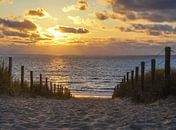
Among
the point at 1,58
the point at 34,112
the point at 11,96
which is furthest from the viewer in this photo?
the point at 1,58

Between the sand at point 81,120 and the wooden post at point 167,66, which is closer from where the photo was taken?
the sand at point 81,120

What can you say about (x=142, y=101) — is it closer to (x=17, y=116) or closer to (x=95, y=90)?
(x=17, y=116)

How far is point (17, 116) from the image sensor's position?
10828mm

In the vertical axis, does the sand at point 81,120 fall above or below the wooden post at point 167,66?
→ below

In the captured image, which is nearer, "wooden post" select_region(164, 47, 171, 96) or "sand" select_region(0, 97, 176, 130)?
"sand" select_region(0, 97, 176, 130)

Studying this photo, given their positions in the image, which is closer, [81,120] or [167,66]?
[81,120]

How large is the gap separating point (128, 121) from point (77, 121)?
45.9 inches

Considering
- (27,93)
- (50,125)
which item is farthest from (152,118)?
(27,93)

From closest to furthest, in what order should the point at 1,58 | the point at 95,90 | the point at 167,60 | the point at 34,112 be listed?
the point at 34,112
the point at 167,60
the point at 1,58
the point at 95,90

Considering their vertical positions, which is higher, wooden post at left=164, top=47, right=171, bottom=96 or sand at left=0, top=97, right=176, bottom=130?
wooden post at left=164, top=47, right=171, bottom=96

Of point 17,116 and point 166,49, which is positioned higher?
point 166,49

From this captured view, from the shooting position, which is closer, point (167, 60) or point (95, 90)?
point (167, 60)

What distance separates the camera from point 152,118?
396 inches

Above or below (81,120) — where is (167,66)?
above
